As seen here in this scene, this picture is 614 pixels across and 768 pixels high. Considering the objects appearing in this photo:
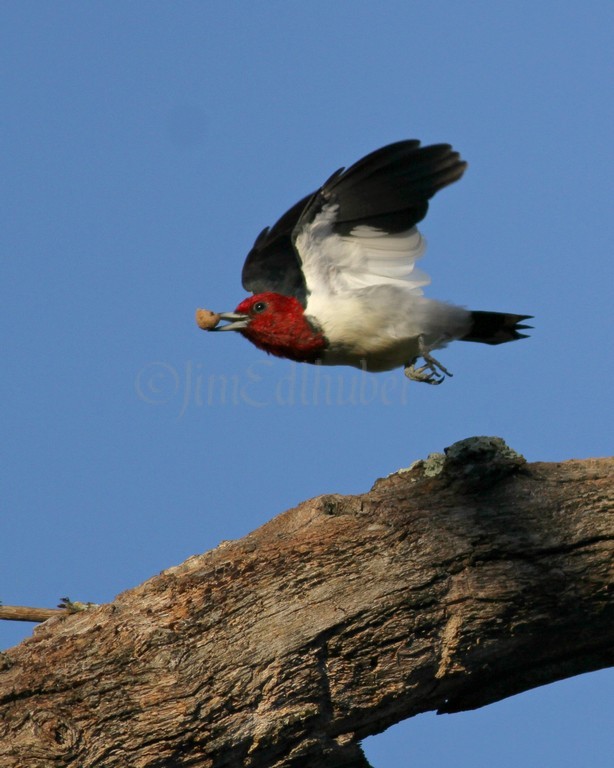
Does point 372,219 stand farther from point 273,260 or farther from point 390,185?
point 273,260

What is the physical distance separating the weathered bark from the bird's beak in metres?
2.53

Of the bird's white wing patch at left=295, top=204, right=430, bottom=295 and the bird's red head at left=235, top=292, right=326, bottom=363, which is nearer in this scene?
the bird's white wing patch at left=295, top=204, right=430, bottom=295

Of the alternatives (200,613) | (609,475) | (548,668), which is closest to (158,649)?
(200,613)

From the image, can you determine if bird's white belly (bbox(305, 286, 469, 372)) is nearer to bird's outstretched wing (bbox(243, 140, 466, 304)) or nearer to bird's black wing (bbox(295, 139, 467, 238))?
bird's outstretched wing (bbox(243, 140, 466, 304))

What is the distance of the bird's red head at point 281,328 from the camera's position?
6355 mm

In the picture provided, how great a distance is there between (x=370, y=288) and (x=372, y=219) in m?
0.44

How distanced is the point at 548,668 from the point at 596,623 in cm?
28

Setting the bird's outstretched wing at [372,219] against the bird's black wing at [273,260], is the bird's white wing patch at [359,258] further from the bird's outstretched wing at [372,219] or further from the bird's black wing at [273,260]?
the bird's black wing at [273,260]

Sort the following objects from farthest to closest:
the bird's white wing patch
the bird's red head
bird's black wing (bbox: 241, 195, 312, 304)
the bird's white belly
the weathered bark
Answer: bird's black wing (bbox: 241, 195, 312, 304)
the bird's red head
the bird's white wing patch
the bird's white belly
the weathered bark

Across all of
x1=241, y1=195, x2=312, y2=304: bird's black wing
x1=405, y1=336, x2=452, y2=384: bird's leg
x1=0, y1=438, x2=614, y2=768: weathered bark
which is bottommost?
x1=0, y1=438, x2=614, y2=768: weathered bark

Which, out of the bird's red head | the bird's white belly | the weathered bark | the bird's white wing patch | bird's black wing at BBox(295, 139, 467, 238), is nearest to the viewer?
the weathered bark

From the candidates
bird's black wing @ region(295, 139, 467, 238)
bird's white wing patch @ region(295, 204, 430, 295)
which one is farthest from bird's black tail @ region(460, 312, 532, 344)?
bird's black wing @ region(295, 139, 467, 238)

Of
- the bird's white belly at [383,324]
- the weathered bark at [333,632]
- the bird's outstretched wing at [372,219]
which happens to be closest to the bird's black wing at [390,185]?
the bird's outstretched wing at [372,219]

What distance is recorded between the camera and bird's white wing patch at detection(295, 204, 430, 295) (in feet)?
20.5
